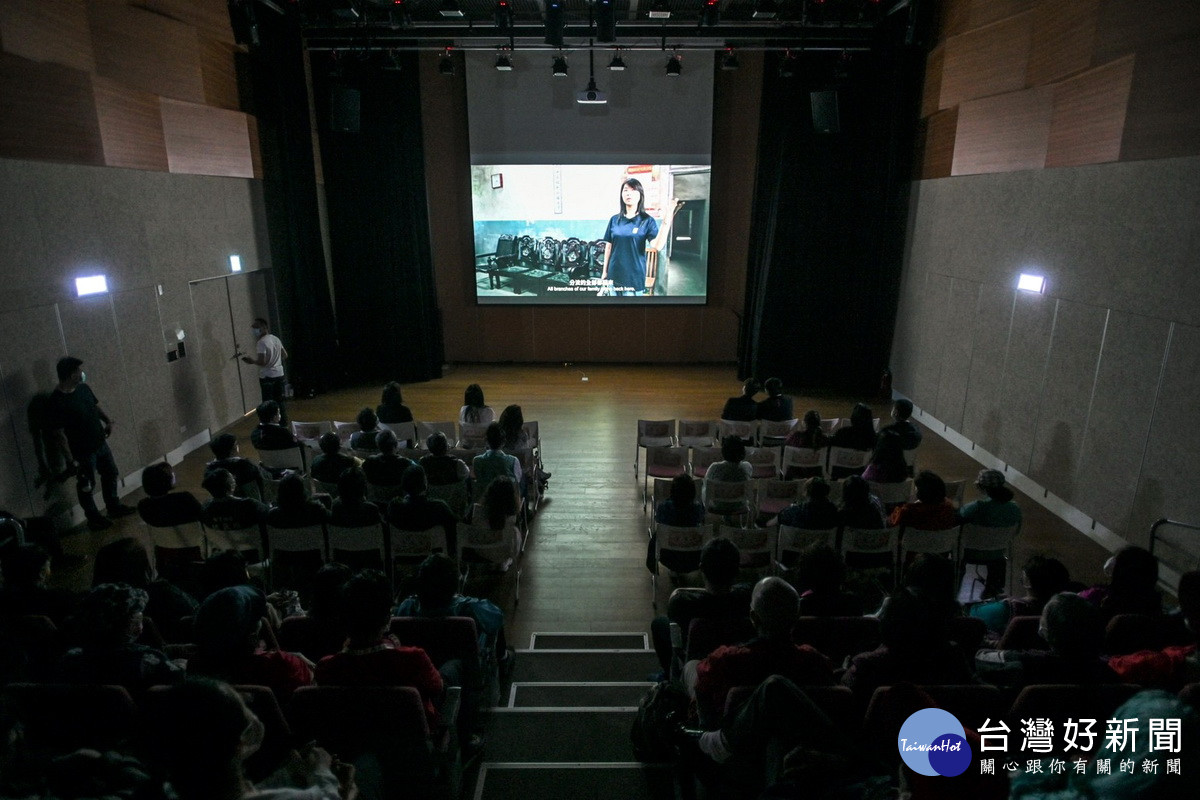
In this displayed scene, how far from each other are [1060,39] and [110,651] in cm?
876

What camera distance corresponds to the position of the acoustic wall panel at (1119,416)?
5449 millimetres

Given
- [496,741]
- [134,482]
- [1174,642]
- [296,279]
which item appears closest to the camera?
[1174,642]

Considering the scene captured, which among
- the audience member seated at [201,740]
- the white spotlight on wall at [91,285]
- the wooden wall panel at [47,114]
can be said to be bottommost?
the audience member seated at [201,740]

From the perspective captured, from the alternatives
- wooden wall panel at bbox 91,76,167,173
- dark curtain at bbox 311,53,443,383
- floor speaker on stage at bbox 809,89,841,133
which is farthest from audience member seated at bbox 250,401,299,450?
floor speaker on stage at bbox 809,89,841,133

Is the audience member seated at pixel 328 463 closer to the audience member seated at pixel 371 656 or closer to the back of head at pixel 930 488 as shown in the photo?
the audience member seated at pixel 371 656

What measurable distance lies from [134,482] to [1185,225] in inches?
381

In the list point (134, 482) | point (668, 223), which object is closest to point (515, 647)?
point (134, 482)

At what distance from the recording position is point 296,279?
10406mm

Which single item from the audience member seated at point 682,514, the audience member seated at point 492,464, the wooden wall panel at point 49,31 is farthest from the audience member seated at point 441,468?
the wooden wall panel at point 49,31

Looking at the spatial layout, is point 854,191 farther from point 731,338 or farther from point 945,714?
point 945,714

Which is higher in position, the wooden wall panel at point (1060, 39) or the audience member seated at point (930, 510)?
the wooden wall panel at point (1060, 39)

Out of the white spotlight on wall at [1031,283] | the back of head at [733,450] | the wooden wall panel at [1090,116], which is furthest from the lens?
the white spotlight on wall at [1031,283]

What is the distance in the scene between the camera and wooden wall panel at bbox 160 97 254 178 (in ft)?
26.1

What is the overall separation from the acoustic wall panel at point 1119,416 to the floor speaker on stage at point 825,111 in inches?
198
